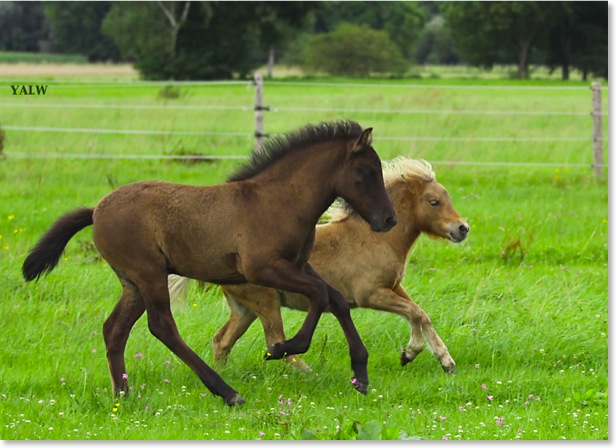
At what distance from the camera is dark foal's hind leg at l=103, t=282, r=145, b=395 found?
5738 millimetres

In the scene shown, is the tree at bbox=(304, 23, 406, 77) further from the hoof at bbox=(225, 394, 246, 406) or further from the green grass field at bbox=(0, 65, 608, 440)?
the hoof at bbox=(225, 394, 246, 406)

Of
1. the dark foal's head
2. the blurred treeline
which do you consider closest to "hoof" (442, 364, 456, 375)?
the dark foal's head

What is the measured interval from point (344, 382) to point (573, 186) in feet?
28.6

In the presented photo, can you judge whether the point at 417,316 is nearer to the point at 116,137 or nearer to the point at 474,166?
the point at 474,166

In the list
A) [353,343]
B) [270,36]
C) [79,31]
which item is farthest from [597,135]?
[270,36]

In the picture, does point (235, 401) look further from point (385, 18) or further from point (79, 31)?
point (385, 18)

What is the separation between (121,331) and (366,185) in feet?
5.20

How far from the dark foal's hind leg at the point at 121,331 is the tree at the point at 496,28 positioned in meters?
41.8

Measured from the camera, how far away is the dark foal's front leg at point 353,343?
5.54 m

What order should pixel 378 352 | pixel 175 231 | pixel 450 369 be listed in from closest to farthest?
pixel 175 231, pixel 450 369, pixel 378 352

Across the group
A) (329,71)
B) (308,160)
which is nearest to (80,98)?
(308,160)

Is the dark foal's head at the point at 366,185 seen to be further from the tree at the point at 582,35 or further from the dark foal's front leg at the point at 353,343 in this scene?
the tree at the point at 582,35

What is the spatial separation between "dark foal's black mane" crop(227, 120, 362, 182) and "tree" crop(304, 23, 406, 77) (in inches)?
1869

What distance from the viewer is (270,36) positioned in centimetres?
4697
